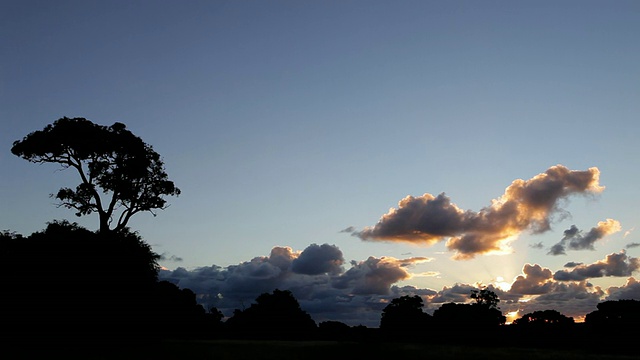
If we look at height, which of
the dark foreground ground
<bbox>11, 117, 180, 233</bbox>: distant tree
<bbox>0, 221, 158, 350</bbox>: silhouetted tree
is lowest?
the dark foreground ground

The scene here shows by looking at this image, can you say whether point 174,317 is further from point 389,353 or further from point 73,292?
point 389,353

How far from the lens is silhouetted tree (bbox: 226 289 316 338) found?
77.4 m

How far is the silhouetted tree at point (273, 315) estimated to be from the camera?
7744 cm

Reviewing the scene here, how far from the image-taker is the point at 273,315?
281ft

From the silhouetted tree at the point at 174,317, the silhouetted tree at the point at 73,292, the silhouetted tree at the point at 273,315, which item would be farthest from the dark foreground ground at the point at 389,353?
the silhouetted tree at the point at 273,315

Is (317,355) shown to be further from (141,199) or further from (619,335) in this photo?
(141,199)

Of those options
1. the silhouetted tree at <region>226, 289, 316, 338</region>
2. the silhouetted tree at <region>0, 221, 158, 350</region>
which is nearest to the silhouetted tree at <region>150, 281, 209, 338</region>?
the silhouetted tree at <region>0, 221, 158, 350</region>

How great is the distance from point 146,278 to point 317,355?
2017cm

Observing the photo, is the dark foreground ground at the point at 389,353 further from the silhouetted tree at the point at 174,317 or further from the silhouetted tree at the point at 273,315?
the silhouetted tree at the point at 273,315

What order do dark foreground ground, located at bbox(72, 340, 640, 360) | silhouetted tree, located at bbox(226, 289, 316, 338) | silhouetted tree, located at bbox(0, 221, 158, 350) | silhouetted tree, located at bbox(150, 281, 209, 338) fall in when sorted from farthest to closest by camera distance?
silhouetted tree, located at bbox(226, 289, 316, 338)
silhouetted tree, located at bbox(150, 281, 209, 338)
silhouetted tree, located at bbox(0, 221, 158, 350)
dark foreground ground, located at bbox(72, 340, 640, 360)

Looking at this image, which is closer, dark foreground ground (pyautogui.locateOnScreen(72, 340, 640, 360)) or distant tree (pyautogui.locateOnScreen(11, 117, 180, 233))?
dark foreground ground (pyautogui.locateOnScreen(72, 340, 640, 360))

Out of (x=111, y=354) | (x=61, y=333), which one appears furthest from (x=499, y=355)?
(x=61, y=333)

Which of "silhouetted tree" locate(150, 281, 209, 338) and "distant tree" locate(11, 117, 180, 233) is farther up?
"distant tree" locate(11, 117, 180, 233)

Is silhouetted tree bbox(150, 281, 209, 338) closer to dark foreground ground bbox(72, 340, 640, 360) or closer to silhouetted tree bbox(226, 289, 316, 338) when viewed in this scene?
silhouetted tree bbox(226, 289, 316, 338)
